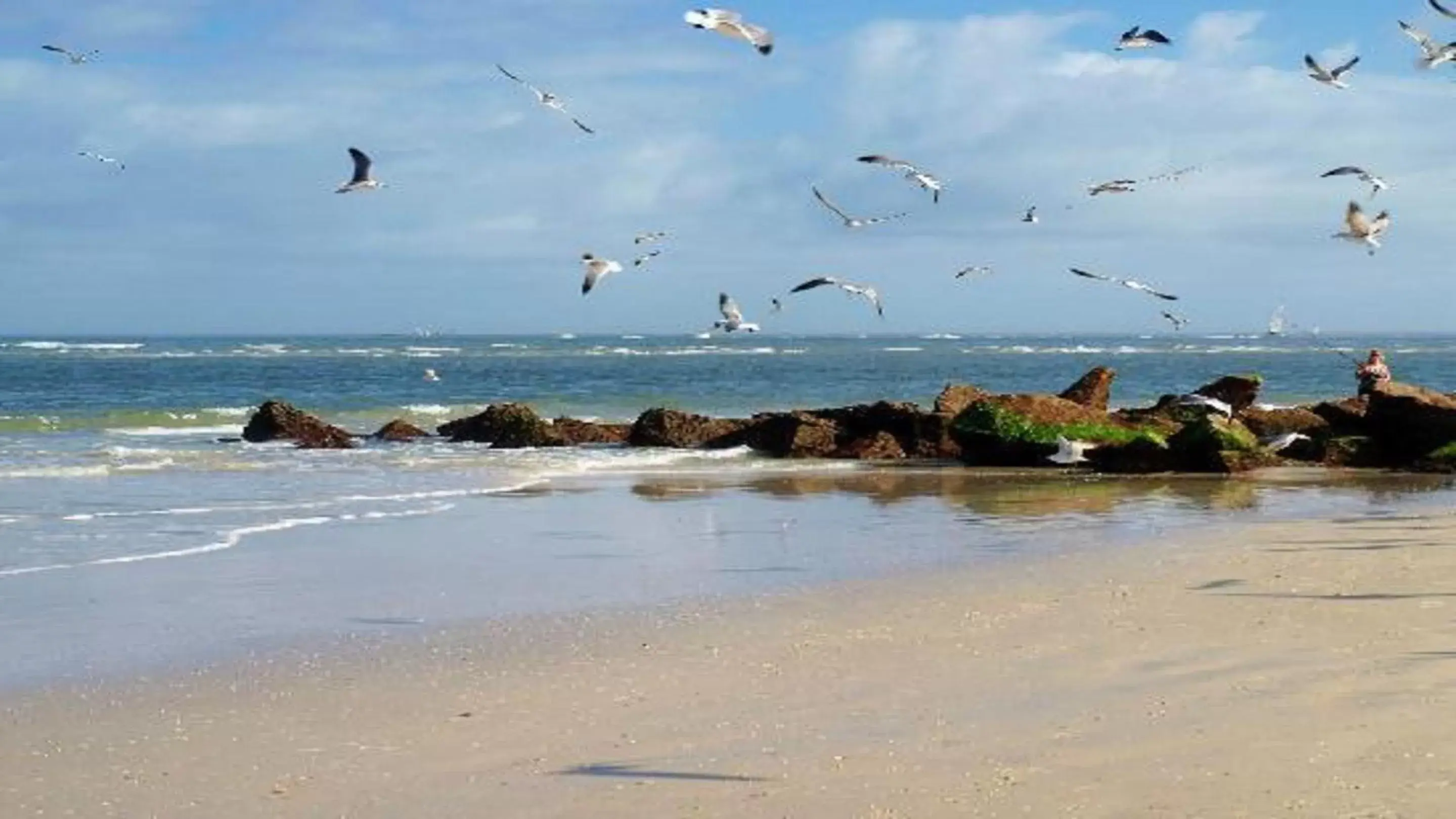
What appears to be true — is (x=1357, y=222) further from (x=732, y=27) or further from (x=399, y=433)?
(x=399, y=433)

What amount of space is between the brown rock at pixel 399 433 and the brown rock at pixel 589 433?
268 centimetres

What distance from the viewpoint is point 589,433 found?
29.3 m

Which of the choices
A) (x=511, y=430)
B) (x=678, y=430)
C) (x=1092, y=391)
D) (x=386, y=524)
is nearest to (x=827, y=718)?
(x=386, y=524)

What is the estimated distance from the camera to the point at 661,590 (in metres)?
11.8

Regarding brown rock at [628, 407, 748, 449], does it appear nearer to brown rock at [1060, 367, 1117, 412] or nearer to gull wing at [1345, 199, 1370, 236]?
brown rock at [1060, 367, 1117, 412]

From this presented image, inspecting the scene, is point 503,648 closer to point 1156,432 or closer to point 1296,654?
point 1296,654

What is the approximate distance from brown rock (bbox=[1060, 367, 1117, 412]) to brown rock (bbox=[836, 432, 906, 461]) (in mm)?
2833

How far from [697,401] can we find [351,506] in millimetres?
31109

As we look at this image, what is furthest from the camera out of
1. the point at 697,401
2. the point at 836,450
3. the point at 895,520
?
the point at 697,401

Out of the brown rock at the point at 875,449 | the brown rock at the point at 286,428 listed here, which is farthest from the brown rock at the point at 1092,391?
the brown rock at the point at 286,428

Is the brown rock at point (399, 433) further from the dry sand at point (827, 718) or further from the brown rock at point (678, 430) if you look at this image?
the dry sand at point (827, 718)

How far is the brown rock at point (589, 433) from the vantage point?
95.4 ft

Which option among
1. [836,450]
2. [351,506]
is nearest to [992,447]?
[836,450]

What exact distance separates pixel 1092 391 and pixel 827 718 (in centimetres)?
1915
